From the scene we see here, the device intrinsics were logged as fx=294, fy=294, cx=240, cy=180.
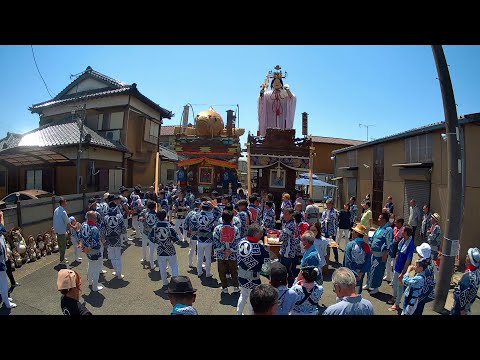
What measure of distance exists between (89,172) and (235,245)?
44.5ft

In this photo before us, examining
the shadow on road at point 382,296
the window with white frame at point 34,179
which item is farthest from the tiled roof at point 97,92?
the shadow on road at point 382,296

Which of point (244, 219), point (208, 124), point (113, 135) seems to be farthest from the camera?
point (208, 124)

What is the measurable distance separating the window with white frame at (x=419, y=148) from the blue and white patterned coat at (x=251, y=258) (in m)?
9.33

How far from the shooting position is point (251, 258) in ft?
15.7

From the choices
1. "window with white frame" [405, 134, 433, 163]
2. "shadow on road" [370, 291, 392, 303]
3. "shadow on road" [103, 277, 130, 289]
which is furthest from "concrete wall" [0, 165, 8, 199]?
"window with white frame" [405, 134, 433, 163]

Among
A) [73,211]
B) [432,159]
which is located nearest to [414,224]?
[432,159]

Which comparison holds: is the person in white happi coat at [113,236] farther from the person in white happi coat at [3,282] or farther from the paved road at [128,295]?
the person in white happi coat at [3,282]

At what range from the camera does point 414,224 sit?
10.8 metres

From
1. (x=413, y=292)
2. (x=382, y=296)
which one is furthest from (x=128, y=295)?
(x=382, y=296)

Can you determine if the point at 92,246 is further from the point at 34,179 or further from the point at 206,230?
the point at 34,179

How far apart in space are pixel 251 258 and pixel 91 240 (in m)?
3.83

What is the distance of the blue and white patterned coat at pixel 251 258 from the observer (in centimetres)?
480
